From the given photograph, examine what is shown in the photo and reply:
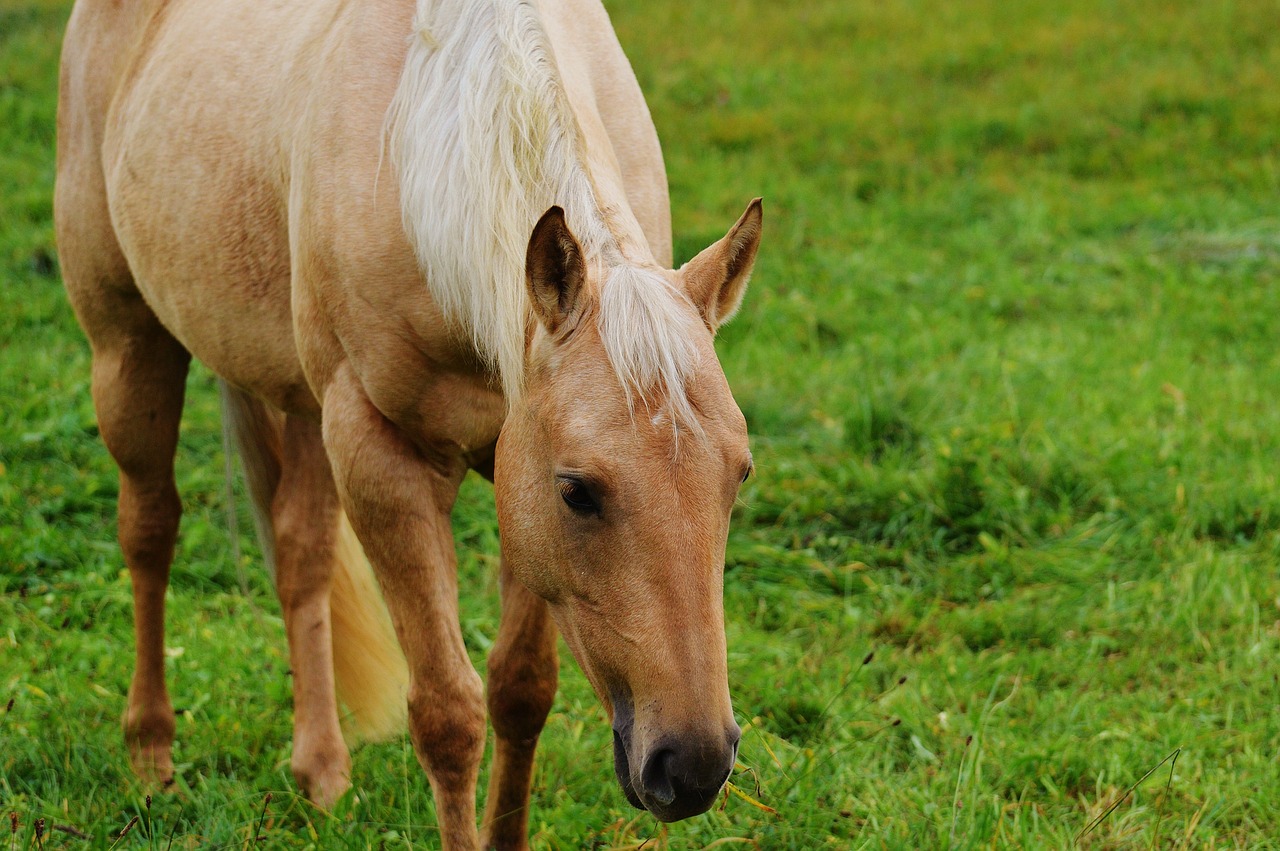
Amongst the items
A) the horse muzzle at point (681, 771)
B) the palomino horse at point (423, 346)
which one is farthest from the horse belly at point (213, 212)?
the horse muzzle at point (681, 771)

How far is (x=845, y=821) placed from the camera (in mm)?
2824

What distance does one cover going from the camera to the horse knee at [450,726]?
2.55 m

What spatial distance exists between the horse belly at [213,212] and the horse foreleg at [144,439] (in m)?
0.36

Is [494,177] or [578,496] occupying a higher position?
[494,177]

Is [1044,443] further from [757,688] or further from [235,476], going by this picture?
[235,476]

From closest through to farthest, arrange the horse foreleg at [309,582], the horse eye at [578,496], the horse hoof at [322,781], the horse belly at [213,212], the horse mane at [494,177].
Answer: the horse eye at [578,496] < the horse mane at [494,177] < the horse belly at [213,212] < the horse hoof at [322,781] < the horse foreleg at [309,582]

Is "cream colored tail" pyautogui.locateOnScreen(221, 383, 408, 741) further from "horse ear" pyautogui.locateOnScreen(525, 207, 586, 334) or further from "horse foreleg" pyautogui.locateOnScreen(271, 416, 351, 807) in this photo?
"horse ear" pyautogui.locateOnScreen(525, 207, 586, 334)

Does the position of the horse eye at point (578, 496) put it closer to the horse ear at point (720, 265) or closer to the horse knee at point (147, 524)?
the horse ear at point (720, 265)

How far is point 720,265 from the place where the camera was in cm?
214

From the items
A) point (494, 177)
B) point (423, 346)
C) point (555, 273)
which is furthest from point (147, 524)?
point (555, 273)

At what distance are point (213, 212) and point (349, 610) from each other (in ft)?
4.05

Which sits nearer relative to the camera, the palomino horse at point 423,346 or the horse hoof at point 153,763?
the palomino horse at point 423,346

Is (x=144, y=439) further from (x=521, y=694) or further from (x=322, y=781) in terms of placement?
(x=521, y=694)

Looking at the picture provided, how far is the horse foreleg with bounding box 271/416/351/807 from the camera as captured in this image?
10.7 feet
